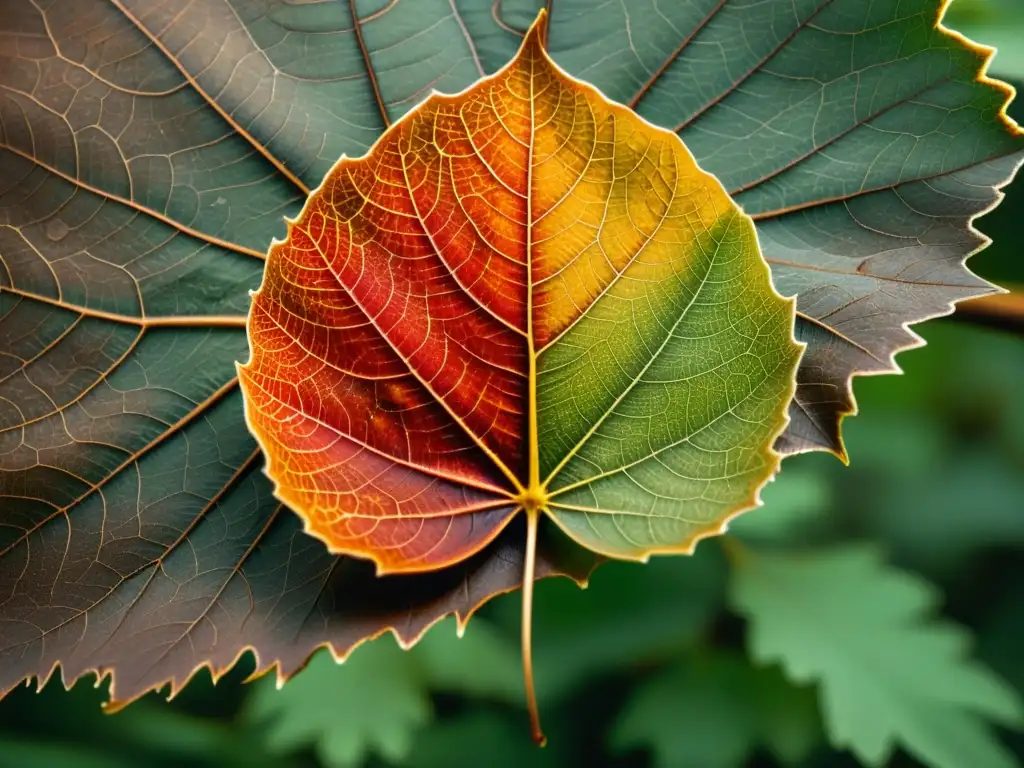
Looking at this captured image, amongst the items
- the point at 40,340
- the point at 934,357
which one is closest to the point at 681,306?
the point at 40,340

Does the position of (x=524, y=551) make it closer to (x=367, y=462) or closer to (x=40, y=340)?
(x=367, y=462)

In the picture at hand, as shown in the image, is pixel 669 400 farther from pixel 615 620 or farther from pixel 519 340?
pixel 615 620

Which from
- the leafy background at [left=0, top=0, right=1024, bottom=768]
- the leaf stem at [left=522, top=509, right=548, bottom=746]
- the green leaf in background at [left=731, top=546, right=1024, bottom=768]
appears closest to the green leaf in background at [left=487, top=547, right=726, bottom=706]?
the leafy background at [left=0, top=0, right=1024, bottom=768]

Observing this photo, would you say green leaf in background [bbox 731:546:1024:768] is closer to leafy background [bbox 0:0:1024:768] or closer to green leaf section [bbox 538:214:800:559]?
leafy background [bbox 0:0:1024:768]

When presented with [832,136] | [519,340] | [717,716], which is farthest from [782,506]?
[519,340]

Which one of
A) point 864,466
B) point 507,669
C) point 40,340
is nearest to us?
point 40,340

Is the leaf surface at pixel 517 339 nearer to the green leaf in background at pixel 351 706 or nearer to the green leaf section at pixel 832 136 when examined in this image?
the green leaf section at pixel 832 136

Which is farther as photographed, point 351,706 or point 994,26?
point 351,706

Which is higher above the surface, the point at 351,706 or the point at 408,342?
the point at 408,342
